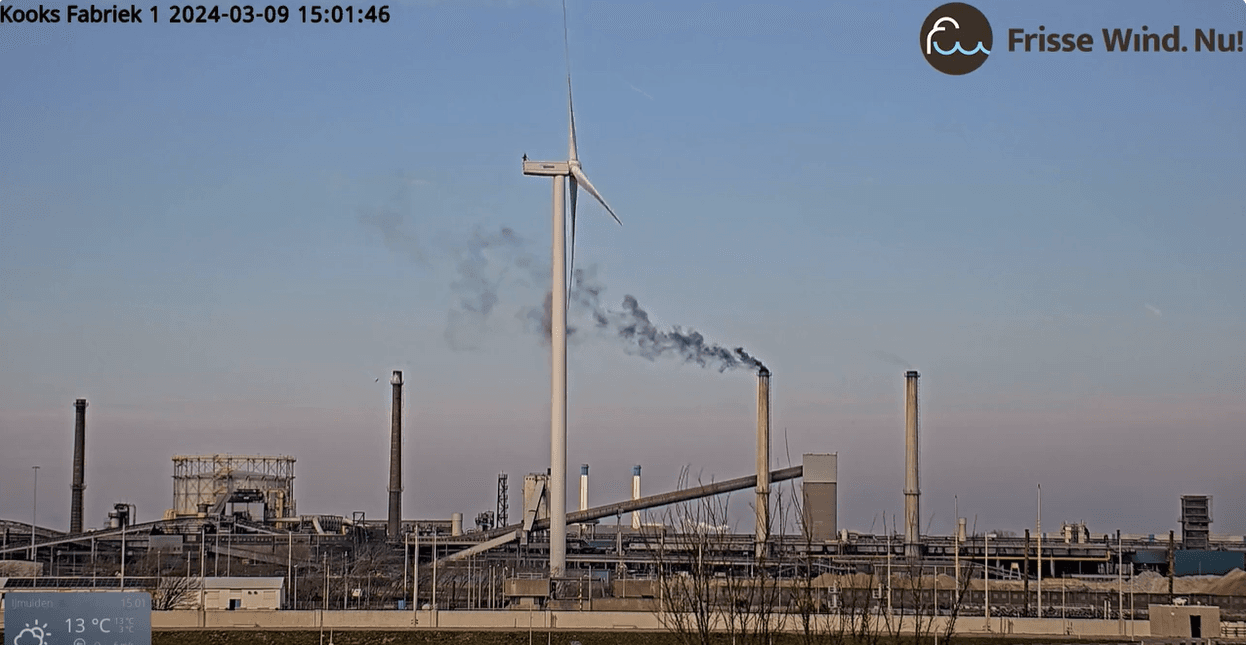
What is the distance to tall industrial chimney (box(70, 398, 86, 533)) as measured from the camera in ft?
405

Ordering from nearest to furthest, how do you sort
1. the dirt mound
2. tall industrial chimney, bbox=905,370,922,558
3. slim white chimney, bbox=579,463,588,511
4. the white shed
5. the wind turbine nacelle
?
1. the white shed
2. the wind turbine nacelle
3. the dirt mound
4. tall industrial chimney, bbox=905,370,922,558
5. slim white chimney, bbox=579,463,588,511

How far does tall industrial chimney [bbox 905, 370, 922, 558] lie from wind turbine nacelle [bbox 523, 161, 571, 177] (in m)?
46.2

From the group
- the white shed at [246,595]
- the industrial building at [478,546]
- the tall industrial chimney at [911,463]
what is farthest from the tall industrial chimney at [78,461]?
the tall industrial chimney at [911,463]

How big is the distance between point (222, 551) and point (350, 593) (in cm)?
2440

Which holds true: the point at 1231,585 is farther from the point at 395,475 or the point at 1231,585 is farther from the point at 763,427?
the point at 395,475

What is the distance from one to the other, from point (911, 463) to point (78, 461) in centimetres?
6866

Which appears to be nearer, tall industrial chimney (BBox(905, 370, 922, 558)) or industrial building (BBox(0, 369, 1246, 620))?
industrial building (BBox(0, 369, 1246, 620))

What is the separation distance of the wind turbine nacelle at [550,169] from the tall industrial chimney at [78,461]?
61.2m

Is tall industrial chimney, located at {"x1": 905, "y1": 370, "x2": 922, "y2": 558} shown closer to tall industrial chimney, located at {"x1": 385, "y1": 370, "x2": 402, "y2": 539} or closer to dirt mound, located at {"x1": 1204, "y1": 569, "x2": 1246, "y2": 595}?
dirt mound, located at {"x1": 1204, "y1": 569, "x2": 1246, "y2": 595}

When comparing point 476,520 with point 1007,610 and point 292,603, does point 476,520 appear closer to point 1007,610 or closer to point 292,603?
point 292,603

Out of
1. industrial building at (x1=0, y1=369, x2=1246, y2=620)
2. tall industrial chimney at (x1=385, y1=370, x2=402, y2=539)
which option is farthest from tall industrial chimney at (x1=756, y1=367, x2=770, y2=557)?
tall industrial chimney at (x1=385, y1=370, x2=402, y2=539)

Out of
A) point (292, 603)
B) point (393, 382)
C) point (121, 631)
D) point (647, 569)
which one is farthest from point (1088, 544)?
point (121, 631)

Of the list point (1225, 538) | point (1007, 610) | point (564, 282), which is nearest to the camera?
point (1007, 610)

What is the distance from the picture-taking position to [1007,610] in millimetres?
72500
